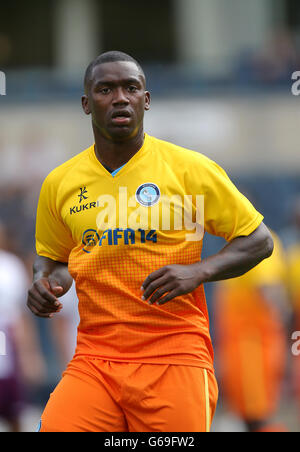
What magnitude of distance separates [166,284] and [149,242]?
0.30 metres

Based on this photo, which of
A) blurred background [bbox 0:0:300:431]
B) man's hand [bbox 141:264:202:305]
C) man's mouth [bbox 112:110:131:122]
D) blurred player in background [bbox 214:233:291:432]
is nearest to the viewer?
man's hand [bbox 141:264:202:305]

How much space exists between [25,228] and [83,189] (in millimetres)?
7866

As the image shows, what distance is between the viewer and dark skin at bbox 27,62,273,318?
3990mm

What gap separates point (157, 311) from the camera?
4.18 meters

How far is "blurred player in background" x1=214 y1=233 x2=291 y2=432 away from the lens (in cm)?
845

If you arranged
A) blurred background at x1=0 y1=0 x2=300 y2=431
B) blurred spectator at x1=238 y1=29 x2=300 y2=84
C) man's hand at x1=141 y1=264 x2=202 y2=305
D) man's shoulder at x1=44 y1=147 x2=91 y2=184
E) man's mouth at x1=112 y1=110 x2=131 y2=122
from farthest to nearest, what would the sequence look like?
1. blurred spectator at x1=238 y1=29 x2=300 y2=84
2. blurred background at x1=0 y1=0 x2=300 y2=431
3. man's shoulder at x1=44 y1=147 x2=91 y2=184
4. man's mouth at x1=112 y1=110 x2=131 y2=122
5. man's hand at x1=141 y1=264 x2=202 y2=305

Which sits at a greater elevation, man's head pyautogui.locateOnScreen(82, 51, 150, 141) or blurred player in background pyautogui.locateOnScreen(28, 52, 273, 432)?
man's head pyautogui.locateOnScreen(82, 51, 150, 141)

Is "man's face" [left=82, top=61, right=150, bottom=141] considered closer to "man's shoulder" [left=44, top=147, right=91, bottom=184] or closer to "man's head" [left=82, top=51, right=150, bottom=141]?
"man's head" [left=82, top=51, right=150, bottom=141]

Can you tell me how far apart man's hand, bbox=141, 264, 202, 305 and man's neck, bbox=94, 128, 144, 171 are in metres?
0.67

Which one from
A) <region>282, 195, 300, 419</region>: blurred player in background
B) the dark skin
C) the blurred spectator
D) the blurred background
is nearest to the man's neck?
the dark skin

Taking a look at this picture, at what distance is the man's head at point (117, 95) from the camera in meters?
4.23

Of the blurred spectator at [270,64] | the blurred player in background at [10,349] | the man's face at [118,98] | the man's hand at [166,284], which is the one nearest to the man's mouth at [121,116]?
the man's face at [118,98]

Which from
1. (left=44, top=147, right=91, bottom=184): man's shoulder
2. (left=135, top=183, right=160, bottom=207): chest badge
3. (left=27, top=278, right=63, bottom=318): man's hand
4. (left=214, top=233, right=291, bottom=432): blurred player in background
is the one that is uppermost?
(left=44, top=147, right=91, bottom=184): man's shoulder

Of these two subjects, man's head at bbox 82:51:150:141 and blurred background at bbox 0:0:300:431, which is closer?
man's head at bbox 82:51:150:141
